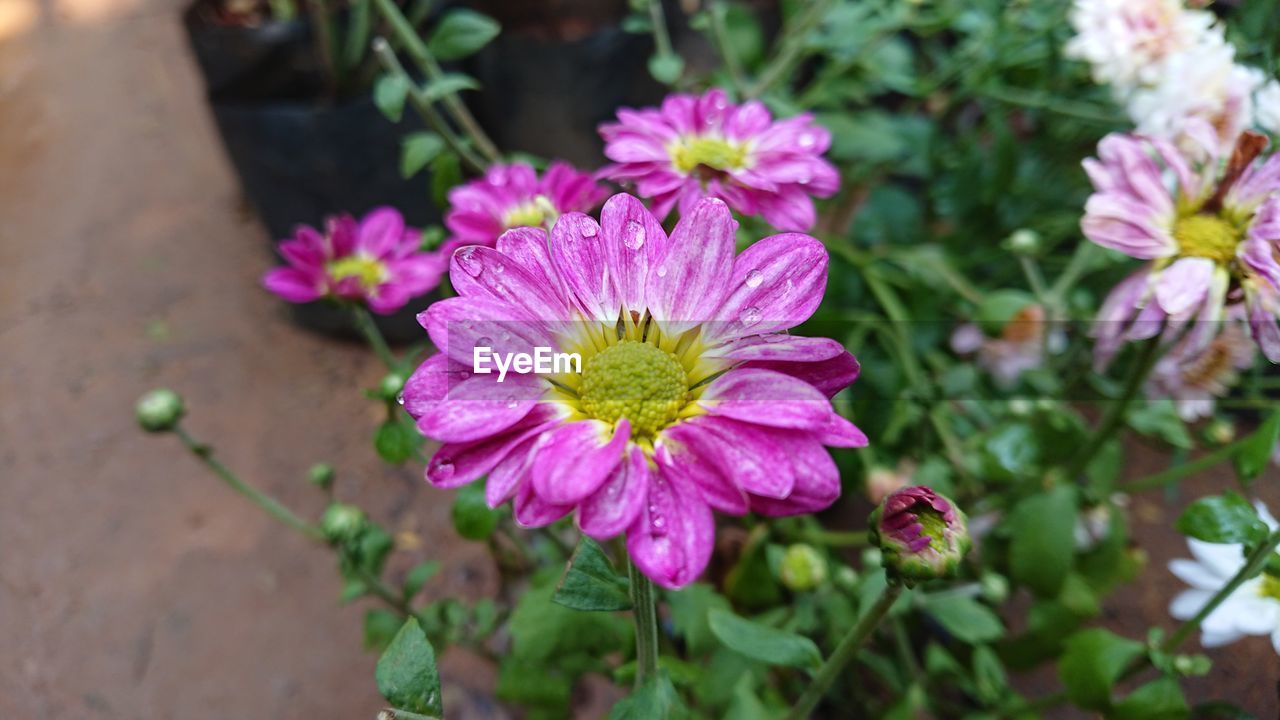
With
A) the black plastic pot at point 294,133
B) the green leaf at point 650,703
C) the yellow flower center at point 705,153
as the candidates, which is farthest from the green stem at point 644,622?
the black plastic pot at point 294,133

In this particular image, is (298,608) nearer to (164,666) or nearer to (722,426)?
(164,666)

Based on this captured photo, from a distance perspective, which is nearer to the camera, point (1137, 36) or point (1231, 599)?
point (1231, 599)

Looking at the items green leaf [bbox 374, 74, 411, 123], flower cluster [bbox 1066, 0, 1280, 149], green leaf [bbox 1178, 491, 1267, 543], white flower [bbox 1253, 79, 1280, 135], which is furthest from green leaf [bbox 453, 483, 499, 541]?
white flower [bbox 1253, 79, 1280, 135]

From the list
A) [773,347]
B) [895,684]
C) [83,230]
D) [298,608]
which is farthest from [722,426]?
[83,230]

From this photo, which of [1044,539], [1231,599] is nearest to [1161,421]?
[1044,539]

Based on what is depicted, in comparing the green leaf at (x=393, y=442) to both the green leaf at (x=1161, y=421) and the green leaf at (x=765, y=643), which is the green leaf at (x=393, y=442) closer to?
the green leaf at (x=765, y=643)

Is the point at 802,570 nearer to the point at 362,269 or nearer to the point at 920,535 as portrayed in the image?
the point at 920,535
